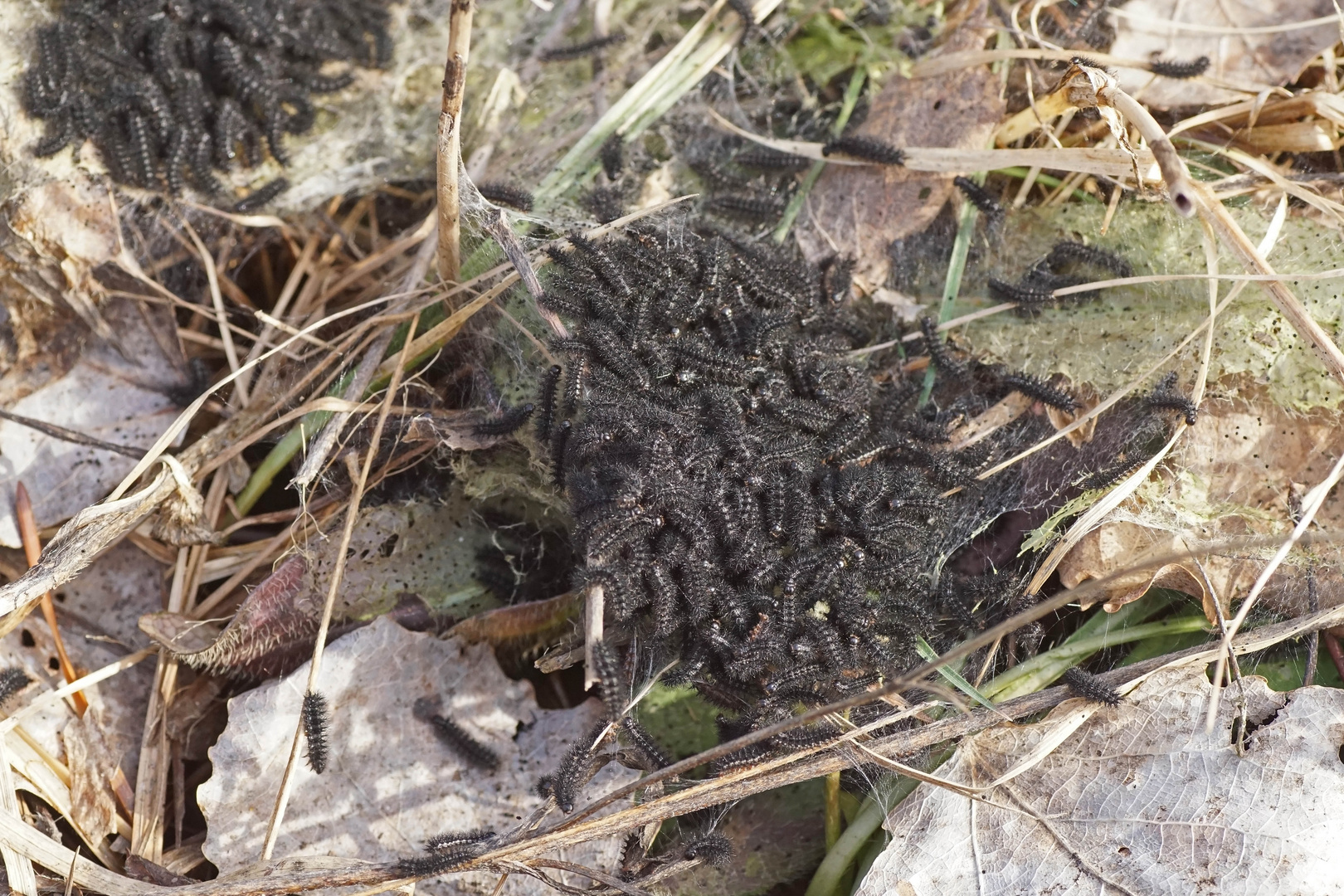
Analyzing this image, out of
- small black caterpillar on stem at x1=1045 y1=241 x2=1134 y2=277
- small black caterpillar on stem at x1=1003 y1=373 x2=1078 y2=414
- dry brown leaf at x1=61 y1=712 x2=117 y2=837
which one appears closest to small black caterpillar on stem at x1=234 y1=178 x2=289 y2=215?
dry brown leaf at x1=61 y1=712 x2=117 y2=837

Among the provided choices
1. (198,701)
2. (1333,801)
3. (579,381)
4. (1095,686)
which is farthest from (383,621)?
(1333,801)

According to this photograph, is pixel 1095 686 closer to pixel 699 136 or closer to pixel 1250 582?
pixel 1250 582

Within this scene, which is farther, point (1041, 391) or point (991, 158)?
point (991, 158)

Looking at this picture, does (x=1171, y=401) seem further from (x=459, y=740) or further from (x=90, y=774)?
(x=90, y=774)

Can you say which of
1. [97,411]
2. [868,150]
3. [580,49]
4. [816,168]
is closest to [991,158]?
[868,150]

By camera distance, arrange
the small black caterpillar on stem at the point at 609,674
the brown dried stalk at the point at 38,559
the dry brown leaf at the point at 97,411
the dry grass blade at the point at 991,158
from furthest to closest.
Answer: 1. the dry brown leaf at the point at 97,411
2. the brown dried stalk at the point at 38,559
3. the dry grass blade at the point at 991,158
4. the small black caterpillar on stem at the point at 609,674

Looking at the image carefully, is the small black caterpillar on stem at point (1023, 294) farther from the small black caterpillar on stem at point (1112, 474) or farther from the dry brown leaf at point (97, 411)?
the dry brown leaf at point (97, 411)

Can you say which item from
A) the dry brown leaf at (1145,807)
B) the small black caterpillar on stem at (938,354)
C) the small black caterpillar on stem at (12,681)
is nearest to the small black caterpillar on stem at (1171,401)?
the small black caterpillar on stem at (938,354)
